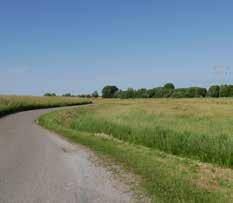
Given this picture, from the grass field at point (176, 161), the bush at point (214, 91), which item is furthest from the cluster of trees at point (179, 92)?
the grass field at point (176, 161)

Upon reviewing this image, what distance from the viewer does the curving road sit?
22.3 feet

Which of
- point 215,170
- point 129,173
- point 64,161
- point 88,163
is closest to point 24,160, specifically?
point 64,161

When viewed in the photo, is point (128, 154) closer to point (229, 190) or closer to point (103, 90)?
point (229, 190)

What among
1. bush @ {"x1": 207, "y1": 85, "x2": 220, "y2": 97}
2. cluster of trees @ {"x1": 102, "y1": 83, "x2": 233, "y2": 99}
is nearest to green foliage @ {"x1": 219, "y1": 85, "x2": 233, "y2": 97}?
cluster of trees @ {"x1": 102, "y1": 83, "x2": 233, "y2": 99}

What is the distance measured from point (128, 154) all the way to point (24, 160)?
3.44m

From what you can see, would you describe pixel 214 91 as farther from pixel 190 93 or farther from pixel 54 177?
pixel 54 177

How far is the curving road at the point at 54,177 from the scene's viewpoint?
22.3 feet

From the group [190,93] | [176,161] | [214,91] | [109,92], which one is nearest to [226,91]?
[214,91]

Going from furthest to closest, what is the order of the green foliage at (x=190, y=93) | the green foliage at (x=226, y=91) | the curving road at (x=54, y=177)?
the green foliage at (x=190, y=93), the green foliage at (x=226, y=91), the curving road at (x=54, y=177)

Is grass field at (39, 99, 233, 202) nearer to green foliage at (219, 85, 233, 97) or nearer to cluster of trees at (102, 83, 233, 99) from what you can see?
green foliage at (219, 85, 233, 97)

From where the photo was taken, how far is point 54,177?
8.52m

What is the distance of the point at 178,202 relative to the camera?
20.9 ft

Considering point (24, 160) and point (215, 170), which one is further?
point (24, 160)

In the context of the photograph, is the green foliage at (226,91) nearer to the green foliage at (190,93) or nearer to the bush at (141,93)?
the green foliage at (190,93)
